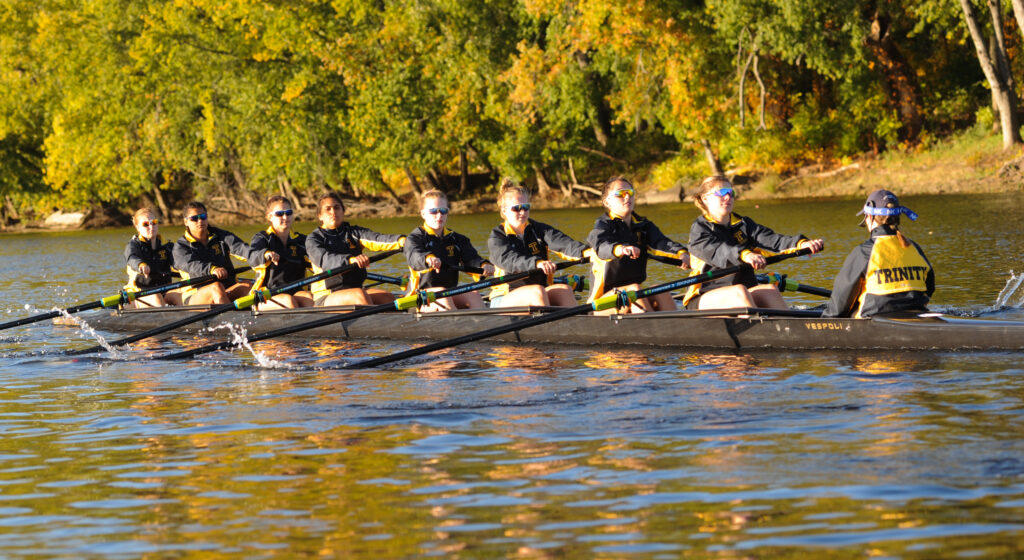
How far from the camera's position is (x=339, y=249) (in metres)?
14.3

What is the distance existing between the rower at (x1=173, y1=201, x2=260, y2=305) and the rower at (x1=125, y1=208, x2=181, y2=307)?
731 mm

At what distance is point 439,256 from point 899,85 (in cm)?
2759

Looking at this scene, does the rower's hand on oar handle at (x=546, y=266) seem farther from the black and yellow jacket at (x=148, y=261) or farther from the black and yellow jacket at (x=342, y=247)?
the black and yellow jacket at (x=148, y=261)

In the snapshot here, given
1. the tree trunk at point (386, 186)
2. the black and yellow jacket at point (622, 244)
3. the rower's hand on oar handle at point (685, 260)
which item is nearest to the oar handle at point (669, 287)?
the rower's hand on oar handle at point (685, 260)

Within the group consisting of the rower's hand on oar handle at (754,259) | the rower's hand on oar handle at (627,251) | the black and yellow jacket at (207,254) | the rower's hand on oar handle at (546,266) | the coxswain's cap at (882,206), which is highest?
the black and yellow jacket at (207,254)

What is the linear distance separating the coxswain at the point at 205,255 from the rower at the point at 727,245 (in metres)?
6.32

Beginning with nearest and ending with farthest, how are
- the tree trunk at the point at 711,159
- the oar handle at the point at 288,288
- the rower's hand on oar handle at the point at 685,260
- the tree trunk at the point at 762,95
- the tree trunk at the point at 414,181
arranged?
the rower's hand on oar handle at the point at 685,260 < the oar handle at the point at 288,288 < the tree trunk at the point at 762,95 < the tree trunk at the point at 711,159 < the tree trunk at the point at 414,181

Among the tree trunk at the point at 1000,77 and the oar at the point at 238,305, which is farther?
the tree trunk at the point at 1000,77

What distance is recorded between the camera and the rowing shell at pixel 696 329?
998 cm

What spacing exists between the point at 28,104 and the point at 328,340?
43.4 metres

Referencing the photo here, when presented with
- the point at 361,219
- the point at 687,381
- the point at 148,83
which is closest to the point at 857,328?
the point at 687,381

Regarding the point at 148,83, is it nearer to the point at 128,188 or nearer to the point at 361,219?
the point at 128,188

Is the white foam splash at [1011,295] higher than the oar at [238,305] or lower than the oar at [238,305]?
lower

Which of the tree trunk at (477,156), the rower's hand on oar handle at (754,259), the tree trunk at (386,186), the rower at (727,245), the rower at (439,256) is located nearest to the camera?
the rower's hand on oar handle at (754,259)
